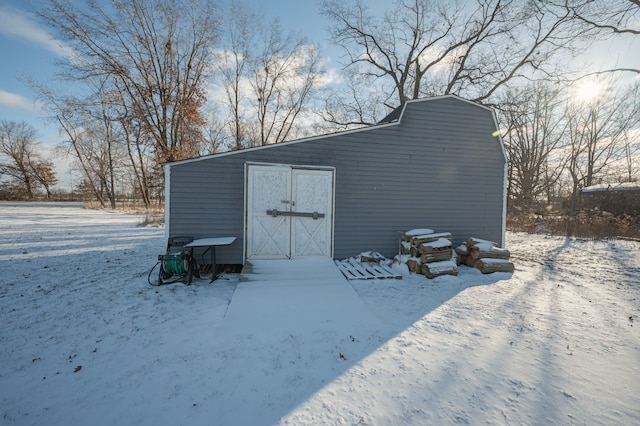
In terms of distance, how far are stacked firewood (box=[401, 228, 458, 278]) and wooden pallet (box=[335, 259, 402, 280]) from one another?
56 cm

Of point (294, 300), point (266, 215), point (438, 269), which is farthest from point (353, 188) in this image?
point (294, 300)

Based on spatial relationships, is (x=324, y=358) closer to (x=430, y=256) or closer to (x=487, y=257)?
(x=430, y=256)

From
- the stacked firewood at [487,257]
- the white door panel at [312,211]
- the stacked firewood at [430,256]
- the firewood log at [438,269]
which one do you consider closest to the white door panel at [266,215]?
the white door panel at [312,211]

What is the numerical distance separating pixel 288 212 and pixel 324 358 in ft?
12.5

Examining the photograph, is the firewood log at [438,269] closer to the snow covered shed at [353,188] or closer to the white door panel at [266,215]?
the snow covered shed at [353,188]

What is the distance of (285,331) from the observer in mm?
3205

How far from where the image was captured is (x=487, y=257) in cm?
593

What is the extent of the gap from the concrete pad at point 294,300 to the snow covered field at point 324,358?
10 centimetres

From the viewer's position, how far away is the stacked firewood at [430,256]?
17.9 feet

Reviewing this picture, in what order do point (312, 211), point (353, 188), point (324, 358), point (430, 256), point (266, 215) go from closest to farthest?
point (324, 358) → point (430, 256) → point (266, 215) → point (312, 211) → point (353, 188)

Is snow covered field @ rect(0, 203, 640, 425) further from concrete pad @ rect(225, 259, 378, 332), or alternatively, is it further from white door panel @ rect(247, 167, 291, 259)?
white door panel @ rect(247, 167, 291, 259)

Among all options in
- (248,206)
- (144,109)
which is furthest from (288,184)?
(144,109)

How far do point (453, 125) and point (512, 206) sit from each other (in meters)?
14.8

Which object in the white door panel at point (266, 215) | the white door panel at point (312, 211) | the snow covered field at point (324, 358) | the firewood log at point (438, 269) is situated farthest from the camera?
the white door panel at point (312, 211)
